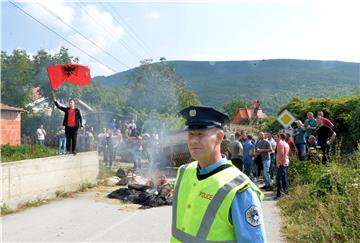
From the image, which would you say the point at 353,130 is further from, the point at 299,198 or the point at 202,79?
the point at 202,79

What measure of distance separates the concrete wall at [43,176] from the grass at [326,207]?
5.82m

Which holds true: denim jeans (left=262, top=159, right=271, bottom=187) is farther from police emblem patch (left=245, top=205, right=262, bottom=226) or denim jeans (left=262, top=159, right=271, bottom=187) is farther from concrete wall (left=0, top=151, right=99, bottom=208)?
police emblem patch (left=245, top=205, right=262, bottom=226)

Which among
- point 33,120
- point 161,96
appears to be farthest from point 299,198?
point 161,96

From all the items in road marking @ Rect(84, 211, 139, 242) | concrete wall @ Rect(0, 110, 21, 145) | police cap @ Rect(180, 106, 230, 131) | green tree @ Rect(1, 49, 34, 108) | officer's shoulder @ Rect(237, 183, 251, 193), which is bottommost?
road marking @ Rect(84, 211, 139, 242)

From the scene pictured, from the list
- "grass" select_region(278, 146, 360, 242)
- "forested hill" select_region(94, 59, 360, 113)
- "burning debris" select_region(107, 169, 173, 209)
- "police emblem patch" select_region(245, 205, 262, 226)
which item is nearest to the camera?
"police emblem patch" select_region(245, 205, 262, 226)

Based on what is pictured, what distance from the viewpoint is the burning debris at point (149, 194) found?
10.4 m

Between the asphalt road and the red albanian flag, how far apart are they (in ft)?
15.0

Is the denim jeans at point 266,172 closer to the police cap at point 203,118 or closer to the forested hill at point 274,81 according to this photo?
the police cap at point 203,118

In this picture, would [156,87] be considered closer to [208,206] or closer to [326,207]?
[326,207]

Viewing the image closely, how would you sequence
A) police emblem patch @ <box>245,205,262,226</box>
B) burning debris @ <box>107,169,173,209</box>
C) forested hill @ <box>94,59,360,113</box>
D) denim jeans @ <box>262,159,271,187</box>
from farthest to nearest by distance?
forested hill @ <box>94,59,360,113</box>
denim jeans @ <box>262,159,271,187</box>
burning debris @ <box>107,169,173,209</box>
police emblem patch @ <box>245,205,262,226</box>

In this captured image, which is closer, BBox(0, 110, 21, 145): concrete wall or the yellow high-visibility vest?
the yellow high-visibility vest

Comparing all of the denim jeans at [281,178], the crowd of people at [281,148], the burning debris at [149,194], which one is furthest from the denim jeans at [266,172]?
the burning debris at [149,194]

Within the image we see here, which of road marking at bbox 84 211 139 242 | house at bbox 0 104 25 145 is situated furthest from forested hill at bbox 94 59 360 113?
road marking at bbox 84 211 139 242

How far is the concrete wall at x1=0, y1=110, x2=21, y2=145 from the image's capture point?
82.8 ft
